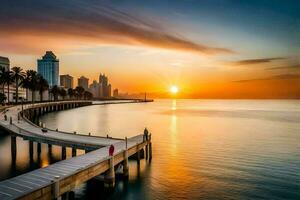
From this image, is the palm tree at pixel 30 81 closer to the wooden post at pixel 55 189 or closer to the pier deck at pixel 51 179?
the pier deck at pixel 51 179

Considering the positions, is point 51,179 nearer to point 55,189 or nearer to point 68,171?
point 55,189

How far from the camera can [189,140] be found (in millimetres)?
55656

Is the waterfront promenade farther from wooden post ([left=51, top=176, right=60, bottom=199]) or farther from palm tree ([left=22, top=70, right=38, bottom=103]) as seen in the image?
palm tree ([left=22, top=70, right=38, bottom=103])

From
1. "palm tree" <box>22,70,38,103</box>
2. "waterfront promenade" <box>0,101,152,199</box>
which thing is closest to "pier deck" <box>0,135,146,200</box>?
"waterfront promenade" <box>0,101,152,199</box>

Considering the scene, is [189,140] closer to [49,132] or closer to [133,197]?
[49,132]

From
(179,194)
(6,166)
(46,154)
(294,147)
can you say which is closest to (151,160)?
(179,194)

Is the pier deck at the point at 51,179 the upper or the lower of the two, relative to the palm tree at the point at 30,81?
lower

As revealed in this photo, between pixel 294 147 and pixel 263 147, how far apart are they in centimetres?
551

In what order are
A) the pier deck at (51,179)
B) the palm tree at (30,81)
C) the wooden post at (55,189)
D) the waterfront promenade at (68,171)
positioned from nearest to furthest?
the pier deck at (51,179) < the waterfront promenade at (68,171) < the wooden post at (55,189) < the palm tree at (30,81)

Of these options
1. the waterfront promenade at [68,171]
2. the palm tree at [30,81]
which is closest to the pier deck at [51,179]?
the waterfront promenade at [68,171]

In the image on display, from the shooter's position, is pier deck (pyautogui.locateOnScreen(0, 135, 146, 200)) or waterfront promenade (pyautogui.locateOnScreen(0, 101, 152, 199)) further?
waterfront promenade (pyautogui.locateOnScreen(0, 101, 152, 199))

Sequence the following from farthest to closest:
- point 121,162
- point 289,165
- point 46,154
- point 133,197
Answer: point 46,154 < point 289,165 < point 121,162 < point 133,197

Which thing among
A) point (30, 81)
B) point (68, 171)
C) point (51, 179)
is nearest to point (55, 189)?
point (51, 179)

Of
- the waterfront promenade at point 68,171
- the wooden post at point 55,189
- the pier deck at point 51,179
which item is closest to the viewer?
the pier deck at point 51,179
